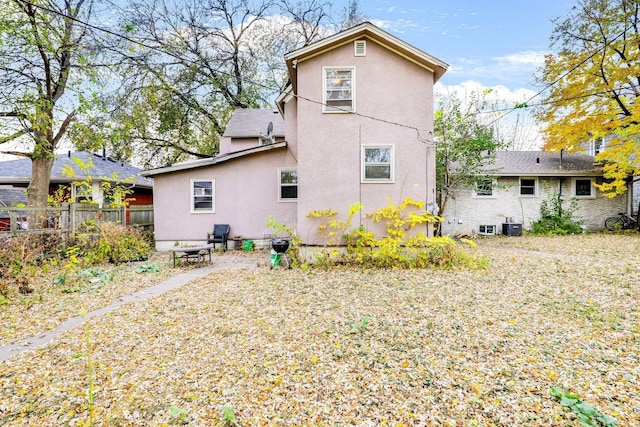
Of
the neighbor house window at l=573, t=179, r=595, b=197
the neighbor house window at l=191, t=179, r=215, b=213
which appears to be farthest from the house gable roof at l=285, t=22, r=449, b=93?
the neighbor house window at l=573, t=179, r=595, b=197

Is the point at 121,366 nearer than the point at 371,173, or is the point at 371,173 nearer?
the point at 121,366

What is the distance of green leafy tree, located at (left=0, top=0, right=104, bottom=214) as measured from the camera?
30.9ft

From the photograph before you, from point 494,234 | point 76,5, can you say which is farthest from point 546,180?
point 76,5

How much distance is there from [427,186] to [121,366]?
25.6ft

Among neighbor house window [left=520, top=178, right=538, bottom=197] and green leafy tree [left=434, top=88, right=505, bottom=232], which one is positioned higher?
green leafy tree [left=434, top=88, right=505, bottom=232]

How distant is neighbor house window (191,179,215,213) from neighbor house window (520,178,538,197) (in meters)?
14.8

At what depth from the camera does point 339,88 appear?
8.75 m

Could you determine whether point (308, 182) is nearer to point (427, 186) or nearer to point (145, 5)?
point (427, 186)

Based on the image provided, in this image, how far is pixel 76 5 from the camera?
37.1 ft

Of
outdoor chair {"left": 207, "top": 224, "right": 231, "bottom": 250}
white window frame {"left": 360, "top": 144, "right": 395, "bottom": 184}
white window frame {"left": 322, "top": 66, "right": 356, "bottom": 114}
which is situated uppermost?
white window frame {"left": 322, "top": 66, "right": 356, "bottom": 114}

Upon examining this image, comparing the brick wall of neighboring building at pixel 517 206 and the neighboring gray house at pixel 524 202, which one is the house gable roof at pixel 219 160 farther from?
the brick wall of neighboring building at pixel 517 206

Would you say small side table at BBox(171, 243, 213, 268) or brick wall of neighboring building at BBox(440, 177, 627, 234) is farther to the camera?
brick wall of neighboring building at BBox(440, 177, 627, 234)

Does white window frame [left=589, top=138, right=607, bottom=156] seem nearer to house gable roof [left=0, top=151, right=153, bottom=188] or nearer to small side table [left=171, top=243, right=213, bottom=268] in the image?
small side table [left=171, top=243, right=213, bottom=268]

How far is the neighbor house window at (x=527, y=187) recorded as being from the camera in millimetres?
15266
